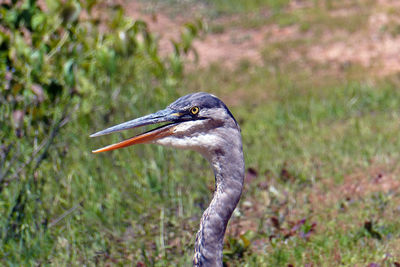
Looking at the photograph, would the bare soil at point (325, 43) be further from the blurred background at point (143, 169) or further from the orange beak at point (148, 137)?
the orange beak at point (148, 137)

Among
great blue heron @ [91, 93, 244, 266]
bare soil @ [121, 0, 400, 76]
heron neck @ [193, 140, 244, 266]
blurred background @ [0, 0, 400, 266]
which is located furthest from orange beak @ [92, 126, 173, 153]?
bare soil @ [121, 0, 400, 76]

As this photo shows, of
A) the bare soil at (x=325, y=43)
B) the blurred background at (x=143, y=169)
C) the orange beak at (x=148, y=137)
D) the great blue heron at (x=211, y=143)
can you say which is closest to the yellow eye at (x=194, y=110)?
the great blue heron at (x=211, y=143)

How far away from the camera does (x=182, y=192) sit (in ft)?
17.2

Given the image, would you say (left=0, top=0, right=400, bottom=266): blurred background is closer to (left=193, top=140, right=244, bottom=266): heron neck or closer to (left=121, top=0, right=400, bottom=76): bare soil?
(left=193, top=140, right=244, bottom=266): heron neck

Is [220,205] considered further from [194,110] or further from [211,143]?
[194,110]

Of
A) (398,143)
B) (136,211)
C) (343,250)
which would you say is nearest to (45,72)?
(136,211)

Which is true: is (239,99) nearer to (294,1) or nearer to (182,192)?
(182,192)

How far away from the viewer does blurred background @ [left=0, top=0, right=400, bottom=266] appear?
434cm

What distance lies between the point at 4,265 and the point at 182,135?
1.91m

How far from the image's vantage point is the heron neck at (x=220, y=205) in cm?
313

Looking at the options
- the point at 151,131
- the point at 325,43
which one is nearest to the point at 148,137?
the point at 151,131

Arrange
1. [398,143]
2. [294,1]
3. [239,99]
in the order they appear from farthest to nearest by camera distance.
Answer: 1. [294,1]
2. [239,99]
3. [398,143]

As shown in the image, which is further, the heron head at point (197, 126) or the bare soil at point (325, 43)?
the bare soil at point (325, 43)

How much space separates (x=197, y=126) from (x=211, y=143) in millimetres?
124
